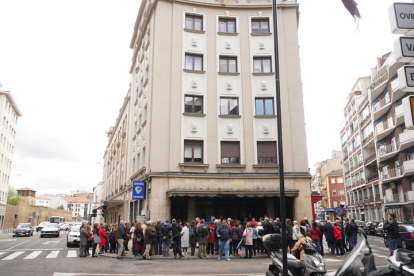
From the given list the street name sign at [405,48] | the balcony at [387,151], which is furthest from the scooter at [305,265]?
the balcony at [387,151]

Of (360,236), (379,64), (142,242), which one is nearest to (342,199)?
(379,64)

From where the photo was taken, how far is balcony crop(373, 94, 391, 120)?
40.9 metres

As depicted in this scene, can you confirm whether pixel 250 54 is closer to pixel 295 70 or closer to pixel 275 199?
pixel 295 70

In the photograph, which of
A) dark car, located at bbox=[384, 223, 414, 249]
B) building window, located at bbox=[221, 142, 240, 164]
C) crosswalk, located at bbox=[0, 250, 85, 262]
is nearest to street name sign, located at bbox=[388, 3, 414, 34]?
dark car, located at bbox=[384, 223, 414, 249]

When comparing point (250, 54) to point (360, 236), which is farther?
point (250, 54)

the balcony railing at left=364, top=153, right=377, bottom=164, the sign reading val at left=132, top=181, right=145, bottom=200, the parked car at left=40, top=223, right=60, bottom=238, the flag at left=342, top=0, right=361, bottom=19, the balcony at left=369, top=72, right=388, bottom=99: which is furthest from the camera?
the balcony railing at left=364, top=153, right=377, bottom=164

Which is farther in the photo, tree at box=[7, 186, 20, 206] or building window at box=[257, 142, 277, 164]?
tree at box=[7, 186, 20, 206]

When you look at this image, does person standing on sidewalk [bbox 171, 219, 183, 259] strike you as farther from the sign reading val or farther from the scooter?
the scooter

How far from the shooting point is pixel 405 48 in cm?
502

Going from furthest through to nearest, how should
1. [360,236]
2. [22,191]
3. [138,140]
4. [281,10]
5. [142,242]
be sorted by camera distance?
[22,191]
[138,140]
[281,10]
[142,242]
[360,236]

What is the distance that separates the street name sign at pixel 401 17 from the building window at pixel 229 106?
18.1 meters

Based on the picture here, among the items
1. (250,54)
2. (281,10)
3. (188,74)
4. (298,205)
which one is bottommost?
(298,205)

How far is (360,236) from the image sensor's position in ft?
17.8

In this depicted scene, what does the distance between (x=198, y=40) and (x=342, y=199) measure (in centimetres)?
7285
